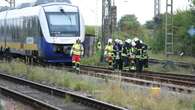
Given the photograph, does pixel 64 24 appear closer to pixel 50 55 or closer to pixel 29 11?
pixel 50 55

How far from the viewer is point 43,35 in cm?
2978

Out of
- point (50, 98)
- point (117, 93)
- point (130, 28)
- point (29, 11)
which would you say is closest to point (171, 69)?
point (29, 11)

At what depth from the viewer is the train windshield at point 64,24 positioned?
29.9 m

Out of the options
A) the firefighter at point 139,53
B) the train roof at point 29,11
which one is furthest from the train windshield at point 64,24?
the firefighter at point 139,53

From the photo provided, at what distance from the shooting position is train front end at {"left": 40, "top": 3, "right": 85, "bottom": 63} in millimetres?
29766

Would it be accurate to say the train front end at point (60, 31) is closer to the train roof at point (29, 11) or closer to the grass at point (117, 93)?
the train roof at point (29, 11)

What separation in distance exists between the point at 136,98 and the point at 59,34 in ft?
49.5

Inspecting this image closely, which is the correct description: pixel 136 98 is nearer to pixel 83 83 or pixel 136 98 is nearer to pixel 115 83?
pixel 115 83

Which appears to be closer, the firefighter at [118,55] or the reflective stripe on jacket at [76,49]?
the reflective stripe on jacket at [76,49]

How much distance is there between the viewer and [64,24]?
30.2 m

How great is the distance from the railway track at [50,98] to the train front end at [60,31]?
6773mm

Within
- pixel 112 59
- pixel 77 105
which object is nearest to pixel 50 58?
pixel 112 59

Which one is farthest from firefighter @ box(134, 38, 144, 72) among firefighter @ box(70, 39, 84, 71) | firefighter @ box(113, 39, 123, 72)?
firefighter @ box(70, 39, 84, 71)

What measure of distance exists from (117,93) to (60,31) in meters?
14.0
